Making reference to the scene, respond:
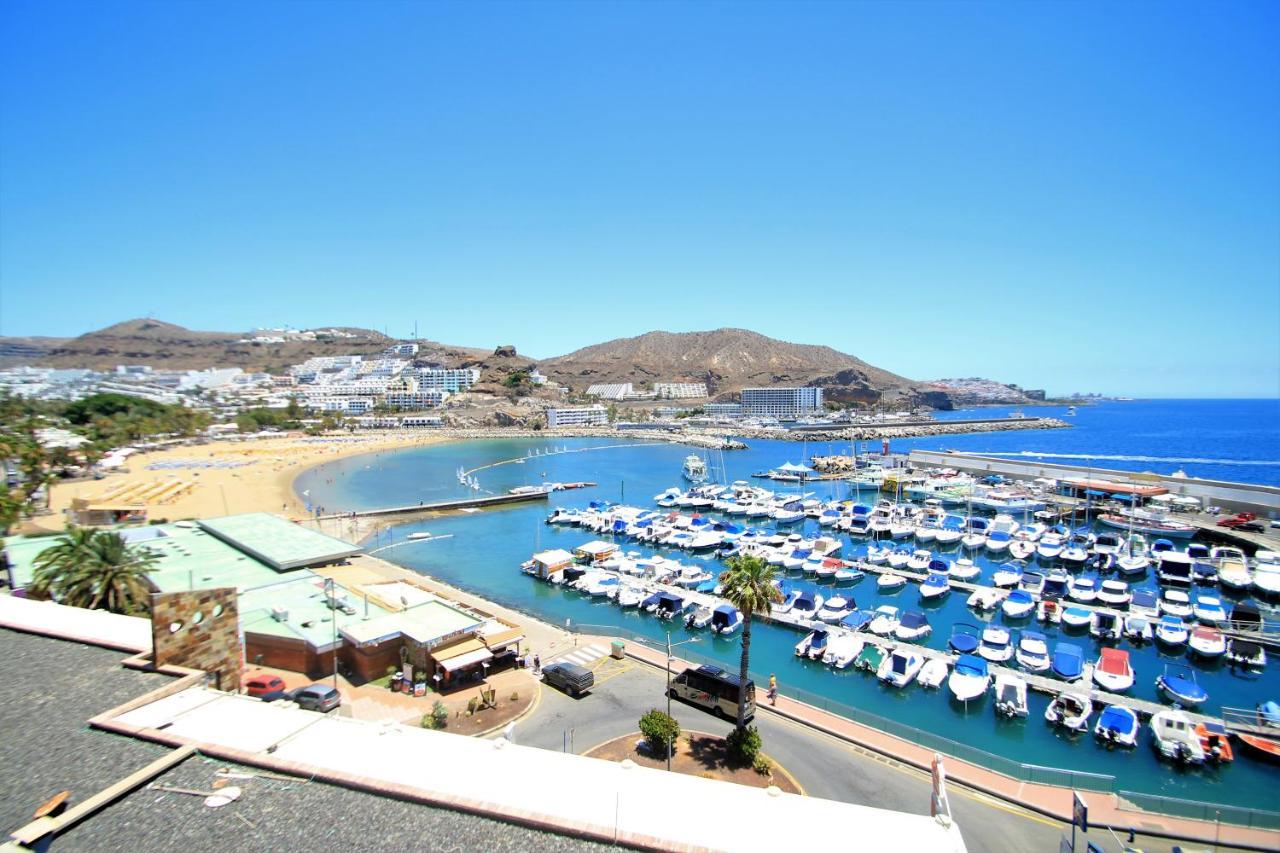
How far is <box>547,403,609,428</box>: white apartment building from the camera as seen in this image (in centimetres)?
17162

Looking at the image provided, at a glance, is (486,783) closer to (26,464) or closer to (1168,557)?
(1168,557)

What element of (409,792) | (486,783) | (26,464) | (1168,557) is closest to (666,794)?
(486,783)

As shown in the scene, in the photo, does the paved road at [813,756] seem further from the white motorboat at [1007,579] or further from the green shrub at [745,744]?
the white motorboat at [1007,579]

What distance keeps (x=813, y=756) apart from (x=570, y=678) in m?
7.54

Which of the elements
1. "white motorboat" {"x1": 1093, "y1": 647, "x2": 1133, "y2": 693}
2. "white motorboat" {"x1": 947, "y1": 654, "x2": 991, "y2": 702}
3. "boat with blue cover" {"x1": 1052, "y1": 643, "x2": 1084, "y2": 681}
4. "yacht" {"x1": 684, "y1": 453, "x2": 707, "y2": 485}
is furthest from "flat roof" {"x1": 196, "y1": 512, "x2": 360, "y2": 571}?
"yacht" {"x1": 684, "y1": 453, "x2": 707, "y2": 485}

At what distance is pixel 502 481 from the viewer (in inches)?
3157

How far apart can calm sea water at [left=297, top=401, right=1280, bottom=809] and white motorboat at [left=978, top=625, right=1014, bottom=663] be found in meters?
2.51

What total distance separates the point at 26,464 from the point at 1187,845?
74753mm

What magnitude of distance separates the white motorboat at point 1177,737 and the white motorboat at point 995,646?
221 inches

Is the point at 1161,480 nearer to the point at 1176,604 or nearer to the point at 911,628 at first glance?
the point at 1176,604

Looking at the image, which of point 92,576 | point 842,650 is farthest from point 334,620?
point 842,650

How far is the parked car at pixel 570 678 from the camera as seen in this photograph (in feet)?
64.3

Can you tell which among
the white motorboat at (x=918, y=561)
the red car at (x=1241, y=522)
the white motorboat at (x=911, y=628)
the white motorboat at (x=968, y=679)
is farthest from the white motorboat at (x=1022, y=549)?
the white motorboat at (x=968, y=679)

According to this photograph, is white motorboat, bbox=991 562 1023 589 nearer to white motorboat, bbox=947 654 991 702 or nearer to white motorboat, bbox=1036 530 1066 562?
white motorboat, bbox=1036 530 1066 562
